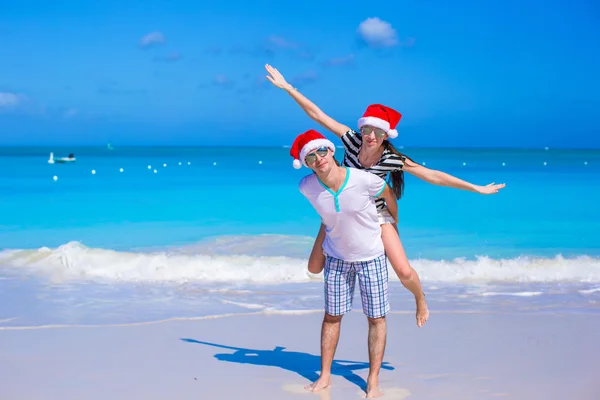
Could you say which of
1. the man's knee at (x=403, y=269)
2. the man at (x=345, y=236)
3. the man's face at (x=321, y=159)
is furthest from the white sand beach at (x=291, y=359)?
the man's face at (x=321, y=159)

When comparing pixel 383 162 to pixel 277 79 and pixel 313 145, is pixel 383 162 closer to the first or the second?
pixel 313 145

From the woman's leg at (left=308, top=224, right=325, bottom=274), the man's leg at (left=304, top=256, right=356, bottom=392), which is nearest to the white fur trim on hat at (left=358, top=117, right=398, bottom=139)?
the woman's leg at (left=308, top=224, right=325, bottom=274)

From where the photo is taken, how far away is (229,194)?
2653 centimetres

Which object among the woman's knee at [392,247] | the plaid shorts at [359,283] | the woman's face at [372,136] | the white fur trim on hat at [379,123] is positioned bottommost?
the plaid shorts at [359,283]

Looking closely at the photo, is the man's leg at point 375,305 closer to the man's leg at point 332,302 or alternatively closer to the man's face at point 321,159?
the man's leg at point 332,302

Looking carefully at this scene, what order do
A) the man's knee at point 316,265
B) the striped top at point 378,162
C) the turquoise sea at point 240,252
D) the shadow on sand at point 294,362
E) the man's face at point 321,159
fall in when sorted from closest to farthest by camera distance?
the man's face at point 321,159 → the striped top at point 378,162 → the man's knee at point 316,265 → the shadow on sand at point 294,362 → the turquoise sea at point 240,252

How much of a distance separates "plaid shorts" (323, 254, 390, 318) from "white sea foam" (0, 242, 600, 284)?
12.1 ft

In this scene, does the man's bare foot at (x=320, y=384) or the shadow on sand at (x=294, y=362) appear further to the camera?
the shadow on sand at (x=294, y=362)

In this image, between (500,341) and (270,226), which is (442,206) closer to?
(270,226)

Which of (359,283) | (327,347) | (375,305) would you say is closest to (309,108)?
(359,283)

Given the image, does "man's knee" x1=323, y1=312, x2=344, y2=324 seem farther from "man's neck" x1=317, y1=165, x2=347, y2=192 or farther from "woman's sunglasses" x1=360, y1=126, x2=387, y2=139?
"woman's sunglasses" x1=360, y1=126, x2=387, y2=139

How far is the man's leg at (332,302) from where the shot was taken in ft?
13.9

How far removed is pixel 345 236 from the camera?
4062 millimetres

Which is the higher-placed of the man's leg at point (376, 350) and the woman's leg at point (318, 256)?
the woman's leg at point (318, 256)
